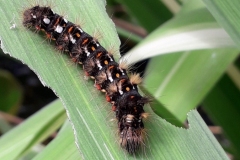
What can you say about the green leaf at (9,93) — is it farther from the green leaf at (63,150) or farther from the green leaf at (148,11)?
the green leaf at (63,150)

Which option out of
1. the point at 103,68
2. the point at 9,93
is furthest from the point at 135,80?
the point at 9,93

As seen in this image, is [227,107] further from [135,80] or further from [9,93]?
[9,93]

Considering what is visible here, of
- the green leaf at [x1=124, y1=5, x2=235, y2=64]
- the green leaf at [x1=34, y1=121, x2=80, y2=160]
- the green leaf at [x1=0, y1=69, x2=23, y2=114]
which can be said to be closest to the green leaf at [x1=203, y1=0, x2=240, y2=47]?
the green leaf at [x1=124, y1=5, x2=235, y2=64]

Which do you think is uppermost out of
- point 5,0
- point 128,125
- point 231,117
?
point 5,0

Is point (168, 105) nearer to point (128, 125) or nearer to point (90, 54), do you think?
point (128, 125)

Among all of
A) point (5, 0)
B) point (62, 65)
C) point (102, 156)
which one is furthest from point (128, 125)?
point (5, 0)

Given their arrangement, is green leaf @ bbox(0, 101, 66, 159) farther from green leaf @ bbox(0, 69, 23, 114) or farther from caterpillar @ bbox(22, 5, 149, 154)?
green leaf @ bbox(0, 69, 23, 114)

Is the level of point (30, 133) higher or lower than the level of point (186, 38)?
lower
